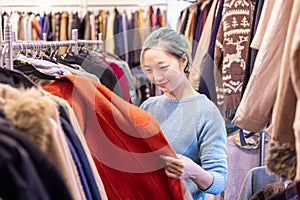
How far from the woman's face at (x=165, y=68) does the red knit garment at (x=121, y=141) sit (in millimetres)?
382

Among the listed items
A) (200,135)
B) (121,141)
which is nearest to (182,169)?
(121,141)

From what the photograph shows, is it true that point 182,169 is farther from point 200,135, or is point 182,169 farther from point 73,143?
point 73,143

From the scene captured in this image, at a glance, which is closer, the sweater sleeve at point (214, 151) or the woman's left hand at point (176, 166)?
the woman's left hand at point (176, 166)

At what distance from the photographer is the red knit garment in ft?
3.57

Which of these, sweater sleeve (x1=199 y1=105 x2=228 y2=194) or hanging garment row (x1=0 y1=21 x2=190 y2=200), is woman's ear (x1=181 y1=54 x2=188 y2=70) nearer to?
sweater sleeve (x1=199 y1=105 x2=228 y2=194)

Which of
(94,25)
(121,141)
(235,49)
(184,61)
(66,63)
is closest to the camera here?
(121,141)

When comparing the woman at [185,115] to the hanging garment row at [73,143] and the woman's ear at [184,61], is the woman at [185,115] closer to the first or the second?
the woman's ear at [184,61]

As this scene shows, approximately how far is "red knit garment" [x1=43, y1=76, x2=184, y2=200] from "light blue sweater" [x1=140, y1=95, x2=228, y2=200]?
0.25m

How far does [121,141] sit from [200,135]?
1.27ft

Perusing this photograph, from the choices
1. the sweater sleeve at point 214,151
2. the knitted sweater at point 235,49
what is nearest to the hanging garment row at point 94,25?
the knitted sweater at point 235,49

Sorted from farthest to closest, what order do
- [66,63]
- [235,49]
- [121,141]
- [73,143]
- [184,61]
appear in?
1. [235,49]
2. [66,63]
3. [184,61]
4. [121,141]
5. [73,143]

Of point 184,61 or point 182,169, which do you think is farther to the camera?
point 184,61

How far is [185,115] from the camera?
4.83 feet

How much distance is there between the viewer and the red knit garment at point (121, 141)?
1.09m
